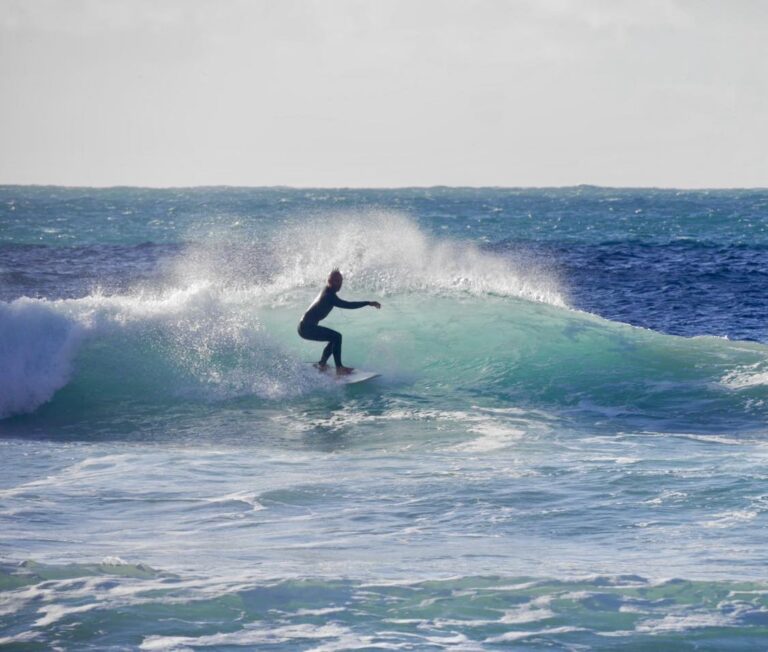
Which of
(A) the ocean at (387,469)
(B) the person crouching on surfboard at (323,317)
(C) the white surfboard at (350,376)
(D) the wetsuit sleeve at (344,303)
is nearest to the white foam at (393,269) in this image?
(A) the ocean at (387,469)

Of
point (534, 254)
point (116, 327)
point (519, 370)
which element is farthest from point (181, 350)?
point (534, 254)

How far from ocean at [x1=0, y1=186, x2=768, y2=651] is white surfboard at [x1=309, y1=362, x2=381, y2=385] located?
18cm

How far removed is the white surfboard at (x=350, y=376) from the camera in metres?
17.3

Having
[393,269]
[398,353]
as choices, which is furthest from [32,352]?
[393,269]

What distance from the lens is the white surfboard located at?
17312 mm

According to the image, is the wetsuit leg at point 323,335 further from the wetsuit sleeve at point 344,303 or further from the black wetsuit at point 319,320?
the wetsuit sleeve at point 344,303

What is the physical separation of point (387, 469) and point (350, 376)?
197 inches

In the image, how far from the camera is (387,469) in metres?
12.4

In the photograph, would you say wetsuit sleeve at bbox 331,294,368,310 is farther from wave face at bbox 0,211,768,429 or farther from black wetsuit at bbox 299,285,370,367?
wave face at bbox 0,211,768,429

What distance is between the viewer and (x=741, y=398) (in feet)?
53.7

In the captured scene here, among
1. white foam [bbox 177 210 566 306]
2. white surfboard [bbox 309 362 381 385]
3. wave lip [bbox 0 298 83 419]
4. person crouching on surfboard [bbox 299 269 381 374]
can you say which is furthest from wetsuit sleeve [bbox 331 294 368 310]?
white foam [bbox 177 210 566 306]

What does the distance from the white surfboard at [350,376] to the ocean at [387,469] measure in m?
0.18

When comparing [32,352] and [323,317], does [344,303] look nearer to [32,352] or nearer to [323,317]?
[323,317]

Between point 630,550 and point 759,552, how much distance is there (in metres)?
0.98
